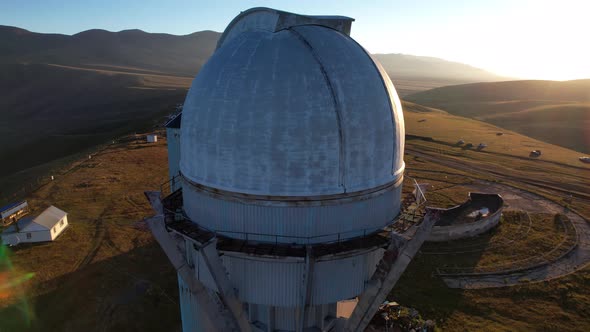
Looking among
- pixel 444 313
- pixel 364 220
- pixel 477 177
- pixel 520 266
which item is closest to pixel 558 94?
pixel 477 177

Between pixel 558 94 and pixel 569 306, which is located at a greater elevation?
pixel 558 94

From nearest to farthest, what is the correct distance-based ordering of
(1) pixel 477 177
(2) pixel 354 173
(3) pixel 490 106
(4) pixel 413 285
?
(2) pixel 354 173 < (4) pixel 413 285 < (1) pixel 477 177 < (3) pixel 490 106

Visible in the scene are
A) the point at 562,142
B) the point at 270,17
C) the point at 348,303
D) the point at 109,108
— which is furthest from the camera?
the point at 109,108

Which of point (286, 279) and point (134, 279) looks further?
point (134, 279)

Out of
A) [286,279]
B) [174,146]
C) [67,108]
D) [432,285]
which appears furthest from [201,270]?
[67,108]

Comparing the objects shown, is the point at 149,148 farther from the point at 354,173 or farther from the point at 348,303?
the point at 354,173

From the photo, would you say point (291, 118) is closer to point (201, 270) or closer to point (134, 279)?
point (201, 270)

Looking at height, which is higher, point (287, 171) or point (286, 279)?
point (287, 171)

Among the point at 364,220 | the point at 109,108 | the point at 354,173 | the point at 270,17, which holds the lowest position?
the point at 109,108
